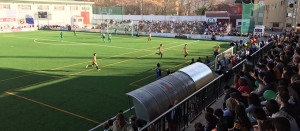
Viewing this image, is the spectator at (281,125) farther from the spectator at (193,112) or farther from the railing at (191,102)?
the spectator at (193,112)

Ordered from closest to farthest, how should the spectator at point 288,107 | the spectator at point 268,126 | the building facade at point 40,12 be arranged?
the spectator at point 268,126, the spectator at point 288,107, the building facade at point 40,12

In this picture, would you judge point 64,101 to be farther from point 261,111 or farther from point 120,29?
point 120,29

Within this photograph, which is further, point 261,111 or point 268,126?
point 261,111

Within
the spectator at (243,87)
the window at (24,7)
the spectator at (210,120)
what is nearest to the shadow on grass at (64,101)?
the spectator at (210,120)

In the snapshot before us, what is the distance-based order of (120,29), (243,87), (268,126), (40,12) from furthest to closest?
1. (40,12)
2. (120,29)
3. (243,87)
4. (268,126)

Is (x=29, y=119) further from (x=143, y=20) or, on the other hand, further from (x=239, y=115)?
(x=143, y=20)

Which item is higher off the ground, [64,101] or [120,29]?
[120,29]

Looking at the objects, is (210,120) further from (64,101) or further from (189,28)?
(189,28)

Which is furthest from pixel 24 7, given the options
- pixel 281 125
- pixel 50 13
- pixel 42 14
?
pixel 281 125

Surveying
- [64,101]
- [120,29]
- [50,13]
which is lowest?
[64,101]

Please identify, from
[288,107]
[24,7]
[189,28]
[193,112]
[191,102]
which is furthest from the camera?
[24,7]

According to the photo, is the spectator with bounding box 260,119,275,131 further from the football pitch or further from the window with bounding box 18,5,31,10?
the window with bounding box 18,5,31,10

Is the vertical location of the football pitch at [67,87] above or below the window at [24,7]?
below

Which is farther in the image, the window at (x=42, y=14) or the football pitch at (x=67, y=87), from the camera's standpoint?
the window at (x=42, y=14)
